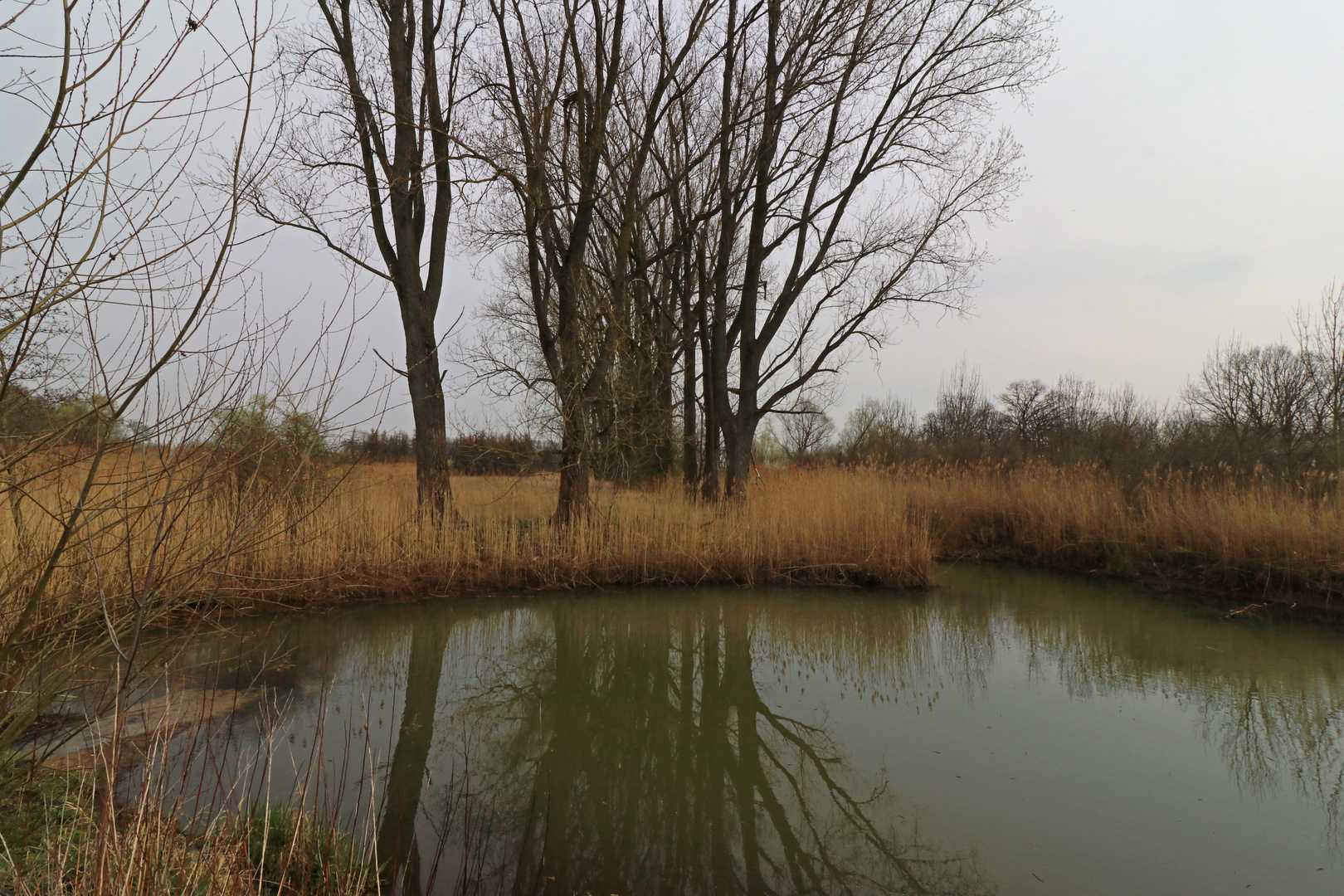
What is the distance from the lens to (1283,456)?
15.4m

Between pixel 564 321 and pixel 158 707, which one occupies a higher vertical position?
pixel 564 321

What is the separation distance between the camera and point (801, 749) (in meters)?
4.44

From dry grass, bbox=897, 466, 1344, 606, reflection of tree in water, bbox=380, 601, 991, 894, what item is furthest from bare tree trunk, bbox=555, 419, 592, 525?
dry grass, bbox=897, 466, 1344, 606

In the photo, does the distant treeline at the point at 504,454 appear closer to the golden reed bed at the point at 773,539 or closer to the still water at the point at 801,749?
the golden reed bed at the point at 773,539

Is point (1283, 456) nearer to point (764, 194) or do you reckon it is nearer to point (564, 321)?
point (764, 194)

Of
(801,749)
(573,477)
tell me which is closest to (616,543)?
(573,477)

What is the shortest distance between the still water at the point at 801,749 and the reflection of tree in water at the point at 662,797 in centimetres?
2

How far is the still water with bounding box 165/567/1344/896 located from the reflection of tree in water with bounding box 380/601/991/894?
17 millimetres

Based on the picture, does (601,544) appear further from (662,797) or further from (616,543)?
(662,797)

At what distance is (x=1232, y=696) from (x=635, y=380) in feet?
23.4

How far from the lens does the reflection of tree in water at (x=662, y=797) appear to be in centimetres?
306

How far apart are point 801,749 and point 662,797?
3.59 ft

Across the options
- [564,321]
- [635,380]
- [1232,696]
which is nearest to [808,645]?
[1232,696]

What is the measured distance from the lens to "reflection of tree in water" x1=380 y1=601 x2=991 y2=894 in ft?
10.1
